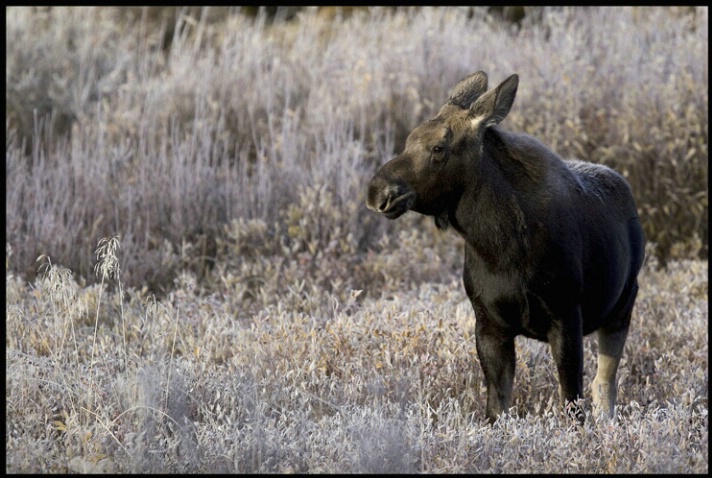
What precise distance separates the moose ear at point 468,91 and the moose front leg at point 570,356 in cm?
111

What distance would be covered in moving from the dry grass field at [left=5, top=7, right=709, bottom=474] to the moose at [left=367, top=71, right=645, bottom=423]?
381 millimetres

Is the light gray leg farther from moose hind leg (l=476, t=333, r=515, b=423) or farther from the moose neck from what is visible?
the moose neck

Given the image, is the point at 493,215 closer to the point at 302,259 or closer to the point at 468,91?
the point at 468,91

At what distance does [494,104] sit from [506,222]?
0.53m

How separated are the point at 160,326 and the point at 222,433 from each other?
5.23ft

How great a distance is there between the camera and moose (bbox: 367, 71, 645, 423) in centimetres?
430

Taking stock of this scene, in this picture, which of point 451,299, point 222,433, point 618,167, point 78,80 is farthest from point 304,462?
point 78,80

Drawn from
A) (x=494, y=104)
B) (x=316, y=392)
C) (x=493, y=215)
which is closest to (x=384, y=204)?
(x=493, y=215)

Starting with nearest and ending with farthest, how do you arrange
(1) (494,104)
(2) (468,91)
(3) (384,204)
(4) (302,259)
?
(3) (384,204)
(1) (494,104)
(2) (468,91)
(4) (302,259)

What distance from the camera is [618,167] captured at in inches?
334

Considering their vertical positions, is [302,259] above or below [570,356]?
below

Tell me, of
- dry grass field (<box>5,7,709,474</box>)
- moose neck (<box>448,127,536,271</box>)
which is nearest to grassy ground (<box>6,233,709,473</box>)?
dry grass field (<box>5,7,709,474</box>)

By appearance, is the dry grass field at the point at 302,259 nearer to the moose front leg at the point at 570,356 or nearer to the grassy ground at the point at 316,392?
the grassy ground at the point at 316,392

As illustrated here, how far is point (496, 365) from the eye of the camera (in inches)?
182
